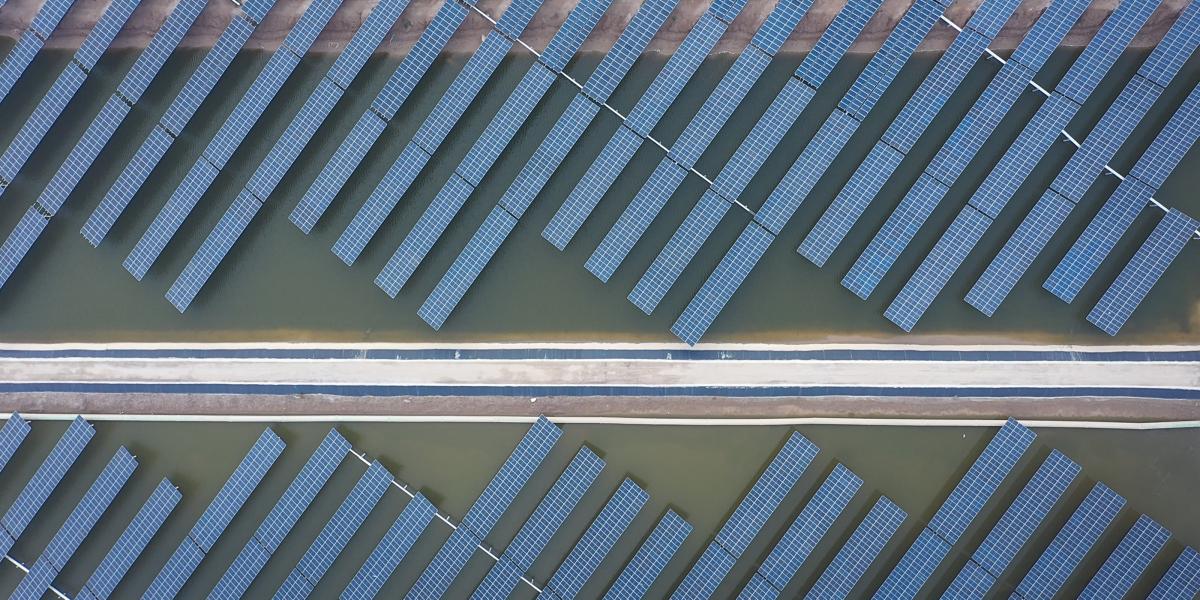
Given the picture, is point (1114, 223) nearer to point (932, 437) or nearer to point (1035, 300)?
point (1035, 300)

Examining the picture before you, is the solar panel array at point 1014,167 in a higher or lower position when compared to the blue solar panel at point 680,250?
higher

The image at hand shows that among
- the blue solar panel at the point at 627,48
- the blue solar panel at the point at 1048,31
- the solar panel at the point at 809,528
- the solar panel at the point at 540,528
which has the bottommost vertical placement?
the solar panel at the point at 540,528

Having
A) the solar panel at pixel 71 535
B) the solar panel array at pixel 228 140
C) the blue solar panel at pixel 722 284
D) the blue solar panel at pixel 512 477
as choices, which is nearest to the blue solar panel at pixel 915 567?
the blue solar panel at pixel 722 284

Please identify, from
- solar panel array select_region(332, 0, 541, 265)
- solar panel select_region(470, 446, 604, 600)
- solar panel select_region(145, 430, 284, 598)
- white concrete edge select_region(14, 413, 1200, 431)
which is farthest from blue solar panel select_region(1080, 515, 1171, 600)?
solar panel select_region(145, 430, 284, 598)

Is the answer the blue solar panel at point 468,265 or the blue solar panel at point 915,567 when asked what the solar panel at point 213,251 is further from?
the blue solar panel at point 915,567

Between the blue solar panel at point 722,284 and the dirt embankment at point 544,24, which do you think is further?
the dirt embankment at point 544,24

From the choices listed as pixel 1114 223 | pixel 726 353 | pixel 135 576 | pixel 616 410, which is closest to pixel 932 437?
pixel 726 353
